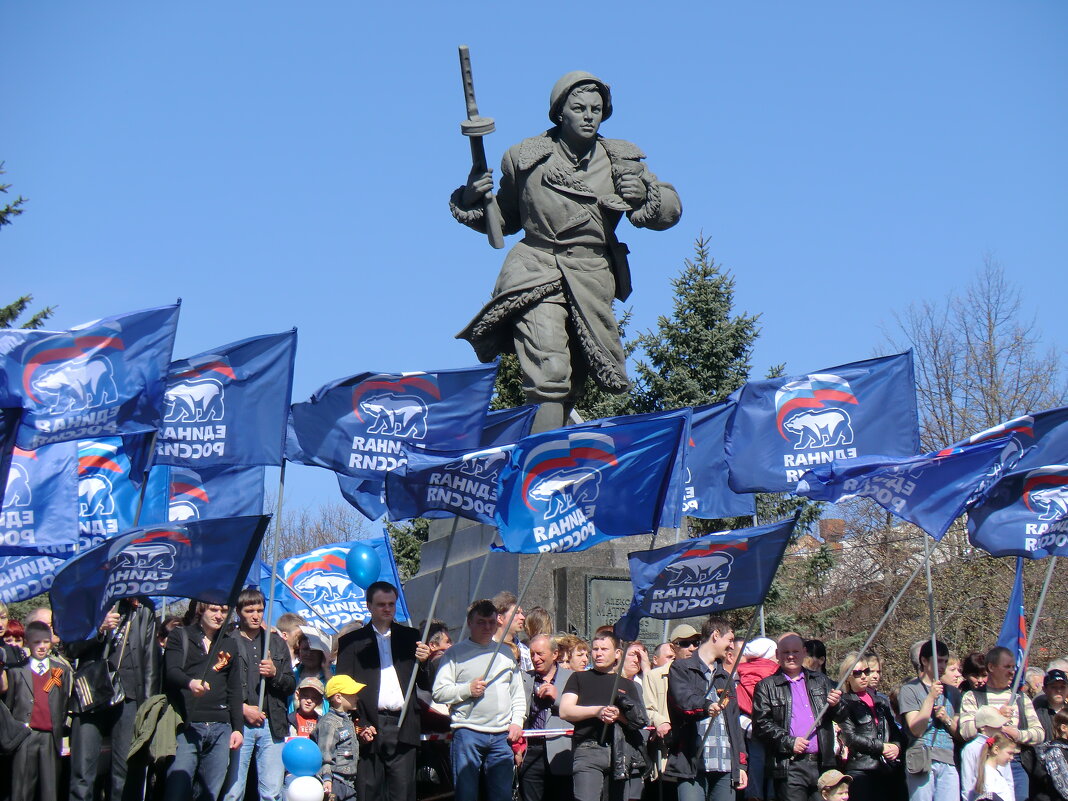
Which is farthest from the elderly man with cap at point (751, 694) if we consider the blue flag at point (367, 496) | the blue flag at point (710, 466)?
the blue flag at point (367, 496)

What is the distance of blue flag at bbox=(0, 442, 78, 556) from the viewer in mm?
12602

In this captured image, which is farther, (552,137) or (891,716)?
(552,137)

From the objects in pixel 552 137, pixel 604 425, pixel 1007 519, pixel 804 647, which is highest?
pixel 552 137

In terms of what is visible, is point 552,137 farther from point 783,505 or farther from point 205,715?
point 783,505

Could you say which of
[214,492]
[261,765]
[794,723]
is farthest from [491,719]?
[214,492]

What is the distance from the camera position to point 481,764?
10.3m

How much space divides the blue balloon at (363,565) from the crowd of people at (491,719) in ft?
7.22

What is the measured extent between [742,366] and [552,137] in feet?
44.9

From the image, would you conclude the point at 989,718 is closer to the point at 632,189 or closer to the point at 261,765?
the point at 261,765

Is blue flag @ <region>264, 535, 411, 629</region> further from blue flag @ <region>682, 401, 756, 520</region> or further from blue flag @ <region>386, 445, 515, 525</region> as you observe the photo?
blue flag @ <region>386, 445, 515, 525</region>

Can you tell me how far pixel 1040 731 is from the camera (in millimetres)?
11211

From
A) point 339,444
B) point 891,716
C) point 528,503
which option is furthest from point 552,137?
point 891,716

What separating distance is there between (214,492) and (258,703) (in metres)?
4.10

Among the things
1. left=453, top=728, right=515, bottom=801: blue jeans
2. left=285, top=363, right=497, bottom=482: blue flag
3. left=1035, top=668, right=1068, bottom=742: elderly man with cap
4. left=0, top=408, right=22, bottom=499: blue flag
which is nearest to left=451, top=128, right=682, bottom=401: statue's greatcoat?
left=285, top=363, right=497, bottom=482: blue flag
